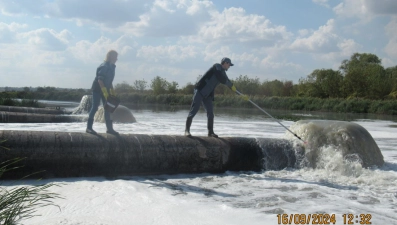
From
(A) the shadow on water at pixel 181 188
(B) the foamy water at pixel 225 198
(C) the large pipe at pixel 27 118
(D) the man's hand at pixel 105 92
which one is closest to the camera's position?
(B) the foamy water at pixel 225 198

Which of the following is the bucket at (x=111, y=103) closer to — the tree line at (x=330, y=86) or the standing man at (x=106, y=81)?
the standing man at (x=106, y=81)

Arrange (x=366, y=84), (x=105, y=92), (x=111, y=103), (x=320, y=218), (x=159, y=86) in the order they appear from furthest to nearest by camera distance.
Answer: (x=159, y=86), (x=366, y=84), (x=111, y=103), (x=105, y=92), (x=320, y=218)

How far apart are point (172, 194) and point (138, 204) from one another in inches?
28.6

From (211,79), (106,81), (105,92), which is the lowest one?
(105,92)

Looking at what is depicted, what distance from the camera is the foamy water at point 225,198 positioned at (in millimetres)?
4648

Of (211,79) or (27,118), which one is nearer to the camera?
(211,79)

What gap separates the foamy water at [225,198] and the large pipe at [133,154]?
0.91 feet

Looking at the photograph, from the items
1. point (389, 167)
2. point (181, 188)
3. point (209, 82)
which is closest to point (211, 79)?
point (209, 82)

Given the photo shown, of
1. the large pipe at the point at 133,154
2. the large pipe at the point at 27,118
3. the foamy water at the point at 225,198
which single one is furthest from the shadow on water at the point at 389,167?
the large pipe at the point at 27,118

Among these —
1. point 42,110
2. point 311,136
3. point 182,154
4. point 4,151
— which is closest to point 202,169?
point 182,154

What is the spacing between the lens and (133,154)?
7.13 metres

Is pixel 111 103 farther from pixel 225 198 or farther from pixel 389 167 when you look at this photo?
pixel 389 167

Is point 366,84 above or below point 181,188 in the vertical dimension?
above

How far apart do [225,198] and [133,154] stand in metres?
2.13
